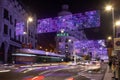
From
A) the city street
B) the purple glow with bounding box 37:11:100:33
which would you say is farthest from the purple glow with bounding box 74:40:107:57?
the city street

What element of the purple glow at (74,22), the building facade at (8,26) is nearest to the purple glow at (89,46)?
the building facade at (8,26)

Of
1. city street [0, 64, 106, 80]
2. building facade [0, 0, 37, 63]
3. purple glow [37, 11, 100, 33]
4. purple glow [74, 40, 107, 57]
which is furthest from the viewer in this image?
purple glow [74, 40, 107, 57]

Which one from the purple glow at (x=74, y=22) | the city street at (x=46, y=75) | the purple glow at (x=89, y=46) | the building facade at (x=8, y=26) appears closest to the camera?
the city street at (x=46, y=75)

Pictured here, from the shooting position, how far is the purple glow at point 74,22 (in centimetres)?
4701

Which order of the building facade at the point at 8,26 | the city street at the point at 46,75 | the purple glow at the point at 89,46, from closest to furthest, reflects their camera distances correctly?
1. the city street at the point at 46,75
2. the building facade at the point at 8,26
3. the purple glow at the point at 89,46

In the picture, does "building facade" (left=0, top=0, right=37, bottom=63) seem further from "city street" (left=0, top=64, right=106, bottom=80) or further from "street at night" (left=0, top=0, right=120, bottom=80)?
"city street" (left=0, top=64, right=106, bottom=80)

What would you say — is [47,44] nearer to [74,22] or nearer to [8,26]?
[8,26]

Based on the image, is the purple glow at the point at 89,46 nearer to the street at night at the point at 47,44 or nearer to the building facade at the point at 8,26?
the street at night at the point at 47,44

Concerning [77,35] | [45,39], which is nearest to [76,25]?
[77,35]

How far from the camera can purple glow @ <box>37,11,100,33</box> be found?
47.0 meters

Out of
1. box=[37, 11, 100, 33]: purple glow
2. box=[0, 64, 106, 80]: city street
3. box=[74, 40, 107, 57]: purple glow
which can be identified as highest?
box=[37, 11, 100, 33]: purple glow

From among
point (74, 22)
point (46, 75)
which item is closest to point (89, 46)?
point (74, 22)

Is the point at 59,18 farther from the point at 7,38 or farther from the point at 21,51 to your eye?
the point at 7,38

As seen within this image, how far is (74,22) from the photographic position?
48812 millimetres
